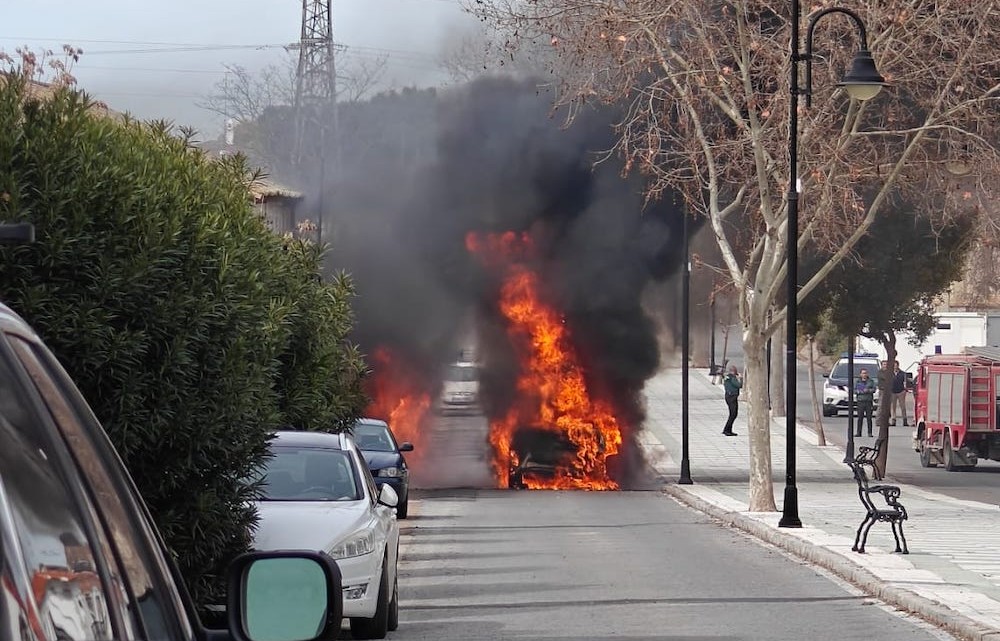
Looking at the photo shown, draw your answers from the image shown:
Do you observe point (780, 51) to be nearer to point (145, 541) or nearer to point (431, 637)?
point (431, 637)

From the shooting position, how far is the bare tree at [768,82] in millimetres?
22906

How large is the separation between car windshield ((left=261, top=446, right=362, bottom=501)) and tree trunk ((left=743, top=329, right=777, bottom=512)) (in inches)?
513

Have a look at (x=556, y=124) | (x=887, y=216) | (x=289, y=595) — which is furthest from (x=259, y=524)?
(x=556, y=124)

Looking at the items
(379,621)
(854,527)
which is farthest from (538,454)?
(379,621)

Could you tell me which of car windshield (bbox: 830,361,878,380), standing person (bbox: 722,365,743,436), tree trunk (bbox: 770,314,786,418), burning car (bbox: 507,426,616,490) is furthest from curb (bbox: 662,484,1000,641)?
car windshield (bbox: 830,361,878,380)

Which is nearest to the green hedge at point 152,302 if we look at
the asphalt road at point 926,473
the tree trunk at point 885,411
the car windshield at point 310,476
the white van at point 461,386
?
the car windshield at point 310,476

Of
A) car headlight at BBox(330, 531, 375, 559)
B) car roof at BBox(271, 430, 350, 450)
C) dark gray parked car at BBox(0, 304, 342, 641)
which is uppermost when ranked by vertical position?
dark gray parked car at BBox(0, 304, 342, 641)

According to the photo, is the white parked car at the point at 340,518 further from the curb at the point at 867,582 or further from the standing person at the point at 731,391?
the standing person at the point at 731,391

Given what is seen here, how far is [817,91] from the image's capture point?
77.8 feet

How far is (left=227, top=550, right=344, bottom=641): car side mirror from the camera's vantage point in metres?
2.63

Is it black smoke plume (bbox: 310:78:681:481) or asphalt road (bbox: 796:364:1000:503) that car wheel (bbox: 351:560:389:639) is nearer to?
asphalt road (bbox: 796:364:1000:503)

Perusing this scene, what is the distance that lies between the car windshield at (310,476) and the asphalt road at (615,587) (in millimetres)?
1168

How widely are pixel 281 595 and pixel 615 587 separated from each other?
12.2 metres

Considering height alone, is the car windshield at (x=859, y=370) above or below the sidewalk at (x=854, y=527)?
above
